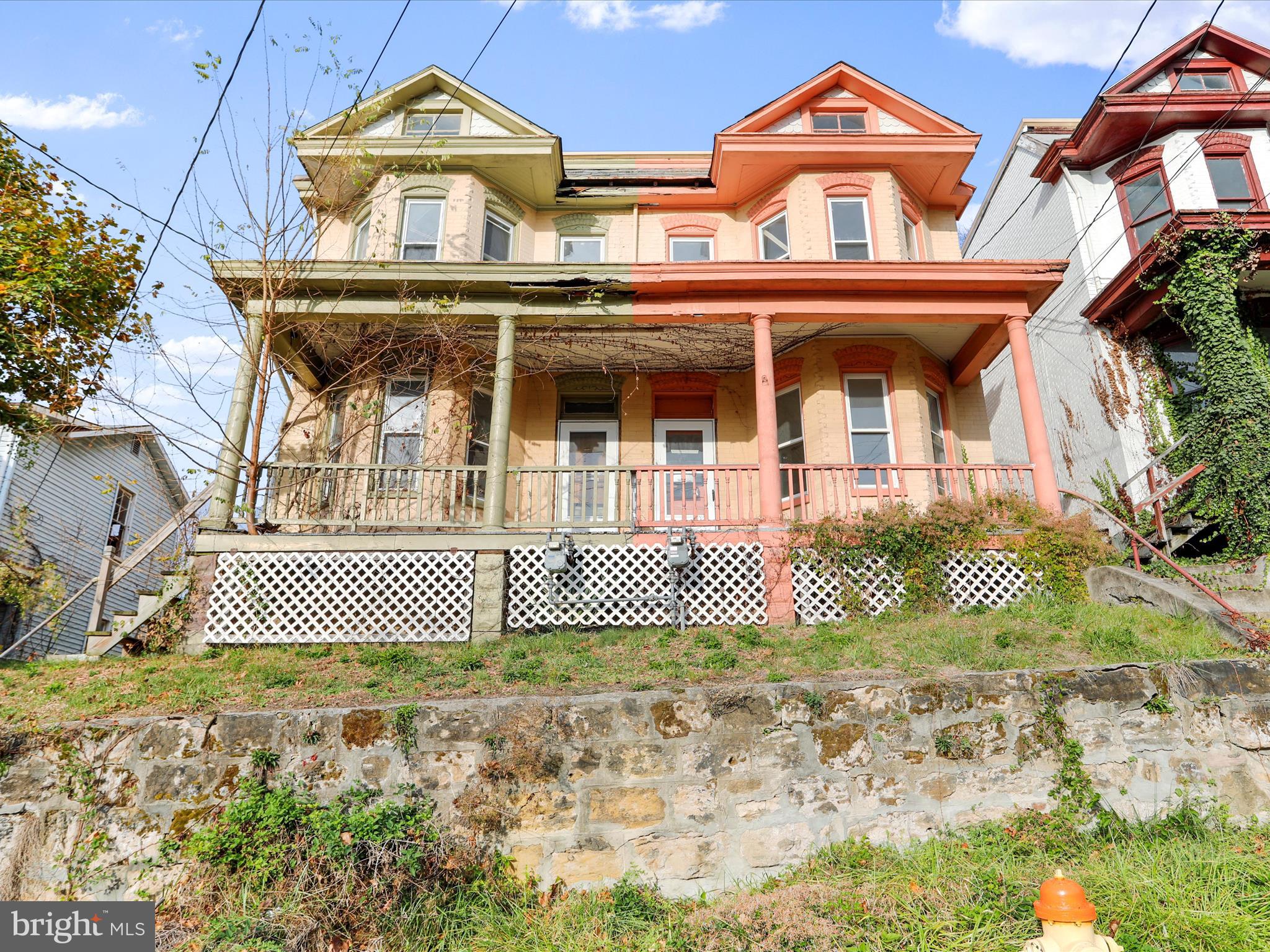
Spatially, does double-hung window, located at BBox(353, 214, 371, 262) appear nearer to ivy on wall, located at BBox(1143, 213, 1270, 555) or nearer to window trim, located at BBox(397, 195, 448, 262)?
window trim, located at BBox(397, 195, 448, 262)

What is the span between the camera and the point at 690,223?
13148mm

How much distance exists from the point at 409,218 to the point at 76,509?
931 cm

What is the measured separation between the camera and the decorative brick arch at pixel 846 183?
12031 millimetres

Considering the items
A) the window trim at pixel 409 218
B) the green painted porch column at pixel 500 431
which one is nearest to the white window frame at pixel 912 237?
the green painted porch column at pixel 500 431

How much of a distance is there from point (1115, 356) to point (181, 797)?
13431 mm

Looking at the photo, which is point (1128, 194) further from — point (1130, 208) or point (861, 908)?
point (861, 908)

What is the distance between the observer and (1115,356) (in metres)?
11.6

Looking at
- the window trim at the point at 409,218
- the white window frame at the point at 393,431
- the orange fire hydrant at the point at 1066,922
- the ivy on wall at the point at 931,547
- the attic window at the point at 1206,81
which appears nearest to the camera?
the orange fire hydrant at the point at 1066,922

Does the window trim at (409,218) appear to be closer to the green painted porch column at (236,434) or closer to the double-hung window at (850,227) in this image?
the green painted porch column at (236,434)

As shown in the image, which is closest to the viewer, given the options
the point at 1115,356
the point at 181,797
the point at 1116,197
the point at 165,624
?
the point at 181,797

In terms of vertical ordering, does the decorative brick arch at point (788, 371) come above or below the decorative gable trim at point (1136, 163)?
below

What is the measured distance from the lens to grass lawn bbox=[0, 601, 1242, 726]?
19.3ft

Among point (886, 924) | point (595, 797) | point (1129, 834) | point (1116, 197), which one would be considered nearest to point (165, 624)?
point (595, 797)

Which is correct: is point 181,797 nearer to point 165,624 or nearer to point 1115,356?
point 165,624
